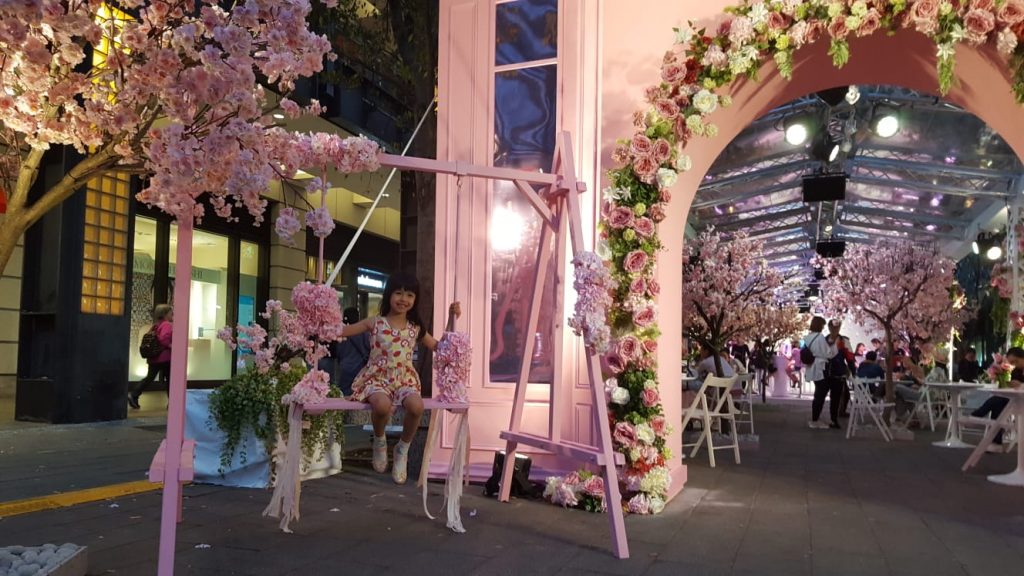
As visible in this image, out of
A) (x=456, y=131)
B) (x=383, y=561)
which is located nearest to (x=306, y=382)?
(x=383, y=561)

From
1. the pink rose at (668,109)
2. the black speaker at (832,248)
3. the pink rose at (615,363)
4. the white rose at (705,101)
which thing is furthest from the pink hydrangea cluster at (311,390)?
the black speaker at (832,248)

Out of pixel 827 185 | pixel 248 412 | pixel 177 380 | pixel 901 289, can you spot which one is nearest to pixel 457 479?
pixel 177 380

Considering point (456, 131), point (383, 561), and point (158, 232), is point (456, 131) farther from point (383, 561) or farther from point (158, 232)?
point (158, 232)

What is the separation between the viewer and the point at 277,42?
9.40ft

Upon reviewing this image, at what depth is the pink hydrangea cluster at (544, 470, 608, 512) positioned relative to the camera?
16.1 feet

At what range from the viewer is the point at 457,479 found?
4.30m

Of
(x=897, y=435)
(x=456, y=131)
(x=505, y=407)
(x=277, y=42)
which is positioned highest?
(x=456, y=131)

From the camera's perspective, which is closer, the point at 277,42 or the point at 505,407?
the point at 277,42

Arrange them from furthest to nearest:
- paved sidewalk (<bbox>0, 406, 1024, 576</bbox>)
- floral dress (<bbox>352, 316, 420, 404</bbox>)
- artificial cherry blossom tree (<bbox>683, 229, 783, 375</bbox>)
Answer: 1. artificial cherry blossom tree (<bbox>683, 229, 783, 375</bbox>)
2. floral dress (<bbox>352, 316, 420, 404</bbox>)
3. paved sidewalk (<bbox>0, 406, 1024, 576</bbox>)

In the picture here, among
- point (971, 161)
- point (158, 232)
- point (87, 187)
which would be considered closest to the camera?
point (87, 187)

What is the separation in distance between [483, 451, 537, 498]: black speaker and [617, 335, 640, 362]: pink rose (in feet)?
3.45

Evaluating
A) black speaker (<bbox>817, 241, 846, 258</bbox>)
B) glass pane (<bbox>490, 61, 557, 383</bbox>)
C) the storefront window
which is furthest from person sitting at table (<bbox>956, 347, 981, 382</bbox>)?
the storefront window

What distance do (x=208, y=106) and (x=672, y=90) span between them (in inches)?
127

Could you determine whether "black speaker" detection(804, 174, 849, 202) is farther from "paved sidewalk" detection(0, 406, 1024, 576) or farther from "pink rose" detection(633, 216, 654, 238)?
"pink rose" detection(633, 216, 654, 238)
